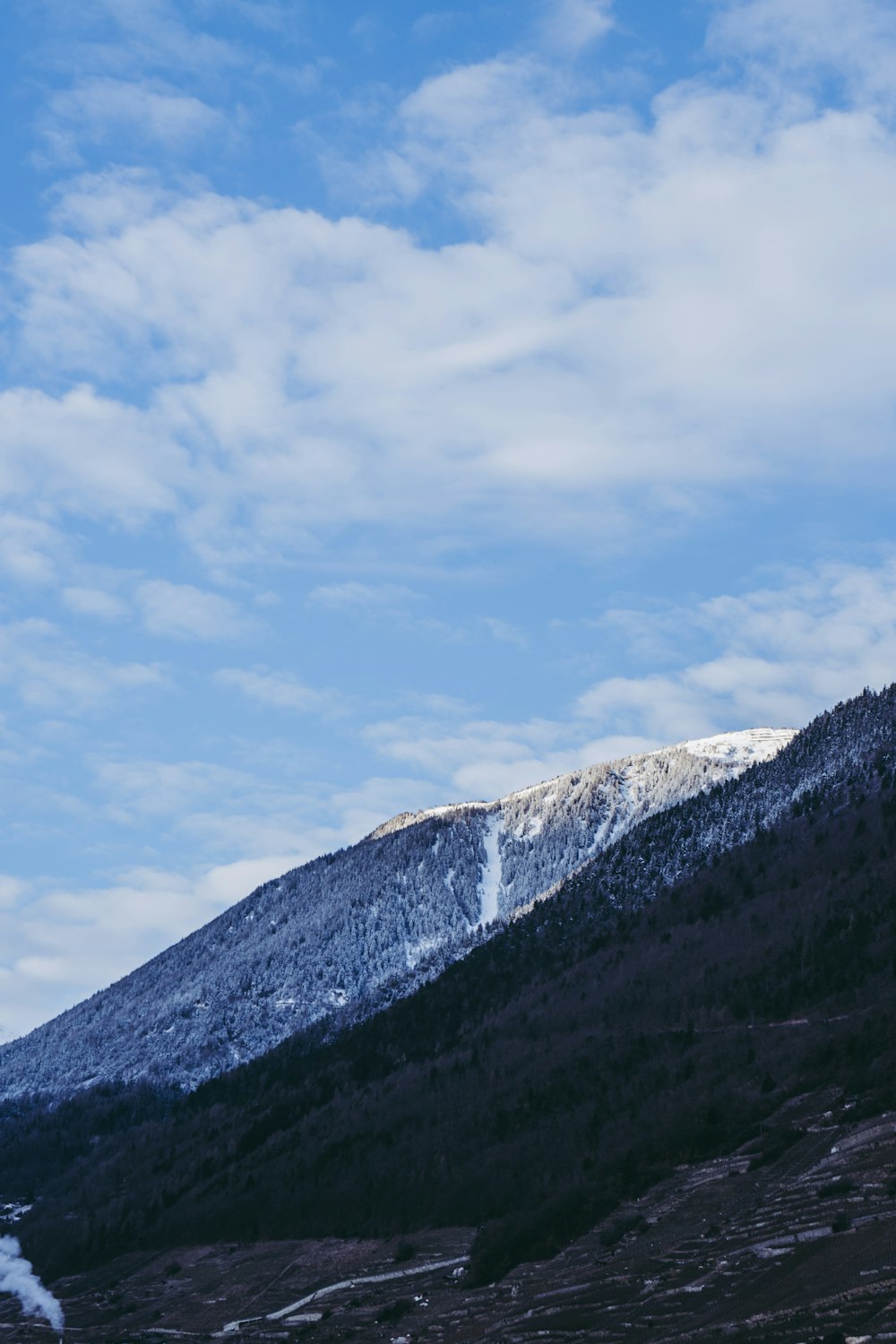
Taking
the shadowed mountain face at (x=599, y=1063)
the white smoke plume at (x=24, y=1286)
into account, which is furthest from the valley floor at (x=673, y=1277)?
the white smoke plume at (x=24, y=1286)

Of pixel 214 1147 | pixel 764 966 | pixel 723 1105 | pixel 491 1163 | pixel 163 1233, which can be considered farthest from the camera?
pixel 214 1147

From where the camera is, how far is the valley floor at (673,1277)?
48.7m

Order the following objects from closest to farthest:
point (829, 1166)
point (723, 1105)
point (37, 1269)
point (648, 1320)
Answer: point (648, 1320) < point (829, 1166) < point (723, 1105) < point (37, 1269)

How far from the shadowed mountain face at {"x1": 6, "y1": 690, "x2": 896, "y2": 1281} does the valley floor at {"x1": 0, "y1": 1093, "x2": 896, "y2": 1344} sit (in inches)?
135

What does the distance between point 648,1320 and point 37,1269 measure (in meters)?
127

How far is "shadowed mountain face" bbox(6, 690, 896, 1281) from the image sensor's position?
93.4 m

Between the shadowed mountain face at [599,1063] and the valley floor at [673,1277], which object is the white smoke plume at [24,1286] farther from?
the valley floor at [673,1277]

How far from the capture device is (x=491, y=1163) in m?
112

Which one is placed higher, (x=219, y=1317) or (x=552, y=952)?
(x=552, y=952)

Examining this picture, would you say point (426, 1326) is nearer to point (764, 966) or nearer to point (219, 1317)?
point (219, 1317)

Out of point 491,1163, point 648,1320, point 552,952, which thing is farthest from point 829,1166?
point 552,952

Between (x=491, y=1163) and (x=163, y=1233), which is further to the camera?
(x=163, y=1233)

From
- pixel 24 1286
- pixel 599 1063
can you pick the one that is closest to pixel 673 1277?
pixel 599 1063

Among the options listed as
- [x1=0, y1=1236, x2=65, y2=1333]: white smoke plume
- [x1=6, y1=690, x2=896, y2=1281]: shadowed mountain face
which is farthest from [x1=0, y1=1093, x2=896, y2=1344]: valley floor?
[x1=0, y1=1236, x2=65, y2=1333]: white smoke plume
